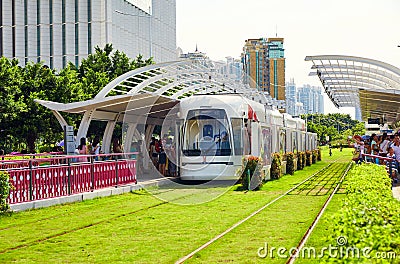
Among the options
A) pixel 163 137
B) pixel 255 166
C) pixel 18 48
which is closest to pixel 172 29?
pixel 18 48

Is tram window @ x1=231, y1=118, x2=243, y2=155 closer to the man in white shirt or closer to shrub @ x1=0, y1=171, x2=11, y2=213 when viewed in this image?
the man in white shirt

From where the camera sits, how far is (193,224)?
13.1 meters

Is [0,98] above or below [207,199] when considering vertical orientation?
above

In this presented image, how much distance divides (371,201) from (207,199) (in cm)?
1162

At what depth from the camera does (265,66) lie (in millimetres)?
95188

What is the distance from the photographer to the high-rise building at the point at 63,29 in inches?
2810

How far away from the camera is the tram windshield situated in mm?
22219

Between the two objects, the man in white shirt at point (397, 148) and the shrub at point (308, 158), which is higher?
the man in white shirt at point (397, 148)

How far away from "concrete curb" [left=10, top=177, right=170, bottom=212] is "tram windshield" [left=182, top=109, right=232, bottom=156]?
1.85 metres

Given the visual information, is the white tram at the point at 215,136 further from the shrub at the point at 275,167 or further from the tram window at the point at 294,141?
the tram window at the point at 294,141

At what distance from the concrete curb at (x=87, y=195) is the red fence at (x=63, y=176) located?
180 millimetres

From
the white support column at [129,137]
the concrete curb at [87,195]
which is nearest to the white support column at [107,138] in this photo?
the white support column at [129,137]

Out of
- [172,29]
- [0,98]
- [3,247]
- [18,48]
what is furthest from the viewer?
[172,29]

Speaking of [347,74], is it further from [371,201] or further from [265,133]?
[371,201]
